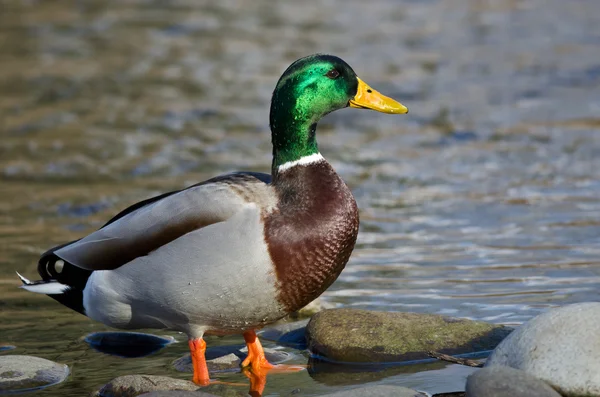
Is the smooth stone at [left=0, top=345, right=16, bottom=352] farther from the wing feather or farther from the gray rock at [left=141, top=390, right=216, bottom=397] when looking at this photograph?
the gray rock at [left=141, top=390, right=216, bottom=397]

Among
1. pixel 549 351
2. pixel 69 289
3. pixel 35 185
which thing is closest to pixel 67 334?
pixel 69 289

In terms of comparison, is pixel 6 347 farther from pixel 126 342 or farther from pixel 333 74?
pixel 333 74

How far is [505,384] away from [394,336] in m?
1.20

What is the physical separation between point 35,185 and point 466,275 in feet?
14.8

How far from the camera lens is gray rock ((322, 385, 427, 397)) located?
4.84 metres

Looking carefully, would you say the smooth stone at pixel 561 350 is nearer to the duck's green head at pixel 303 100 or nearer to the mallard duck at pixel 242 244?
the mallard duck at pixel 242 244

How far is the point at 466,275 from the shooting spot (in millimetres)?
7031

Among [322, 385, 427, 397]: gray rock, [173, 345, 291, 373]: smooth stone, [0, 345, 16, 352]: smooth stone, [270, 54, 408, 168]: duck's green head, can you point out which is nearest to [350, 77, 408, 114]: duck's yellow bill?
[270, 54, 408, 168]: duck's green head

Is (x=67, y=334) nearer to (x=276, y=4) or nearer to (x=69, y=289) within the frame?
(x=69, y=289)

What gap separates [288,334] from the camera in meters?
6.25

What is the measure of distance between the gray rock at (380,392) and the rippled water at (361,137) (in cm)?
31

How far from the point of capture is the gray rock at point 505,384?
15.0 feet

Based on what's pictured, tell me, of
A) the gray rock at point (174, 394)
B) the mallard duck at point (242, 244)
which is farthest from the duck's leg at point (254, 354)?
the gray rock at point (174, 394)

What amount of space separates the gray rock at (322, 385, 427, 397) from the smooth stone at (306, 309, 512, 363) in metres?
0.72
